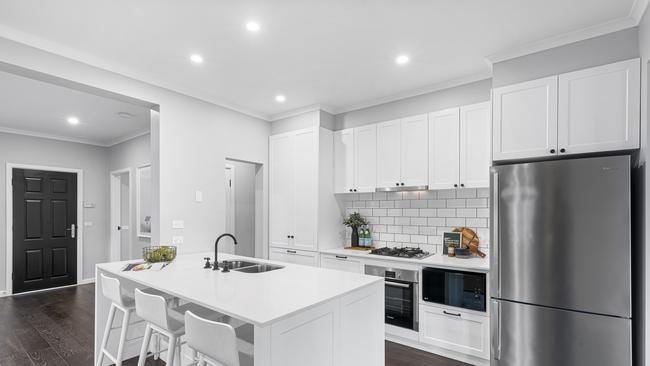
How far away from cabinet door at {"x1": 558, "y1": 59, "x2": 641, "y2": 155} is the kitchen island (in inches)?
69.1

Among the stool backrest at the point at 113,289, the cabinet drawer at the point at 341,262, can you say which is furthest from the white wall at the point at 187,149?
the cabinet drawer at the point at 341,262

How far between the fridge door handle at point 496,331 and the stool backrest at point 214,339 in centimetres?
196

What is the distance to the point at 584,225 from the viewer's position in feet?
7.09

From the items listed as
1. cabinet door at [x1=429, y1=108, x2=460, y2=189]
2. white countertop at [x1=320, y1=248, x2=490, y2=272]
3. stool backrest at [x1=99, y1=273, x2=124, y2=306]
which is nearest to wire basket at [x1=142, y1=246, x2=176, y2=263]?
stool backrest at [x1=99, y1=273, x2=124, y2=306]

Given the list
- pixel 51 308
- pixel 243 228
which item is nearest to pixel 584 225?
pixel 243 228

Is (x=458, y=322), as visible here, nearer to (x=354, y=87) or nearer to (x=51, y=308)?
(x=354, y=87)

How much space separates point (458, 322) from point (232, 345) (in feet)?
7.50

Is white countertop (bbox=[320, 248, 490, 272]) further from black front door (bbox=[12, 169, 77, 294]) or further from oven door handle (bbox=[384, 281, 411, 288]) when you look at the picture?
black front door (bbox=[12, 169, 77, 294])

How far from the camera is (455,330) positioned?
3027 mm

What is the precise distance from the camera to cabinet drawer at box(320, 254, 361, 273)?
370 cm

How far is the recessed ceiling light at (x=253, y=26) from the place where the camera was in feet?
7.72

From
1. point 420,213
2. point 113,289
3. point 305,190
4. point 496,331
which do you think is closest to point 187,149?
point 305,190

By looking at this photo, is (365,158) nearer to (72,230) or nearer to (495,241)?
(495,241)

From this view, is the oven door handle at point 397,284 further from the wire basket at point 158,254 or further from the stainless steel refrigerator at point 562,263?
the wire basket at point 158,254
